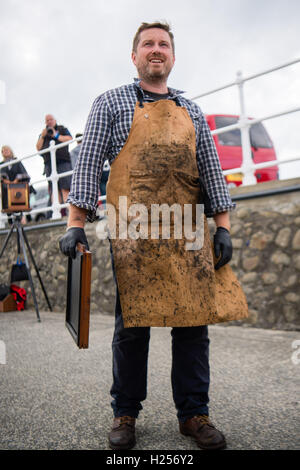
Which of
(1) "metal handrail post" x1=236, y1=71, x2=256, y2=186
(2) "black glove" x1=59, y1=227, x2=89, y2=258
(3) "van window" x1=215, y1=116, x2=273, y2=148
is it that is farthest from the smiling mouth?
(3) "van window" x1=215, y1=116, x2=273, y2=148

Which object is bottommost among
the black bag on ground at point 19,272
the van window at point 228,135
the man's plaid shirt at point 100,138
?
the black bag on ground at point 19,272

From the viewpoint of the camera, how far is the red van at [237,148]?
7016mm

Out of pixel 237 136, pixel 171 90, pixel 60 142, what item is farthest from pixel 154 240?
pixel 237 136

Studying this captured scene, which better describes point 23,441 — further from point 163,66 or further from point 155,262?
point 163,66

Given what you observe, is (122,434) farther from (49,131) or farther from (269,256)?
(49,131)

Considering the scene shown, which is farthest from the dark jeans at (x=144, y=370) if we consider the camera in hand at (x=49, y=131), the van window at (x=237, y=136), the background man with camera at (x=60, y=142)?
the van window at (x=237, y=136)

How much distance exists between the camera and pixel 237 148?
7.23 meters

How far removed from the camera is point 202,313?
1.76 meters

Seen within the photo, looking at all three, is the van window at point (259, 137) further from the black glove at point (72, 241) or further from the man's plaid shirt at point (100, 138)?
the black glove at point (72, 241)

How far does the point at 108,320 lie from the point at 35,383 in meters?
2.30

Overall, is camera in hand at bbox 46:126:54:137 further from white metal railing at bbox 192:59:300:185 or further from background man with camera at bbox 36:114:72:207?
white metal railing at bbox 192:59:300:185

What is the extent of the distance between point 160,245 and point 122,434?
2.73ft

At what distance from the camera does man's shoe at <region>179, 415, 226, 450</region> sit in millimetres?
1761

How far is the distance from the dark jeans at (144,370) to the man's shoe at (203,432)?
3 cm
